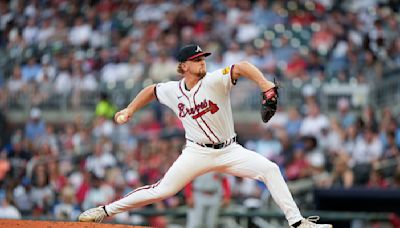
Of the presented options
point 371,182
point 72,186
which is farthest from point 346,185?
point 72,186

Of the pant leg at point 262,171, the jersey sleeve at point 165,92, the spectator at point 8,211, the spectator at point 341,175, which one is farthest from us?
the spectator at point 341,175

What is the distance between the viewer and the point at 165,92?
9141mm

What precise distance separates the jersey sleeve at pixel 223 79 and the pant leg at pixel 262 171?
1.92 feet

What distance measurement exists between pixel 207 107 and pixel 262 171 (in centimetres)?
74

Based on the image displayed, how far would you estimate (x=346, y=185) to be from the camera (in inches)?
567

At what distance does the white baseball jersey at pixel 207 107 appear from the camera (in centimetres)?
873

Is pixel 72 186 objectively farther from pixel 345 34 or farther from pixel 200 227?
pixel 345 34

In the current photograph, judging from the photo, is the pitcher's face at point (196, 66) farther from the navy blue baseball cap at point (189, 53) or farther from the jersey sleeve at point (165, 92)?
the jersey sleeve at point (165, 92)

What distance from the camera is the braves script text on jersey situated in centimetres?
873

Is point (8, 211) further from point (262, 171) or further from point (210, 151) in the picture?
point (262, 171)

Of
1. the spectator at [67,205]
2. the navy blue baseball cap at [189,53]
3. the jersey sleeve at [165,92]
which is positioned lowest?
the spectator at [67,205]

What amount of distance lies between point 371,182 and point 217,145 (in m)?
6.00

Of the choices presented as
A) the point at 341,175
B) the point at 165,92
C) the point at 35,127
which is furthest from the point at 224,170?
the point at 35,127

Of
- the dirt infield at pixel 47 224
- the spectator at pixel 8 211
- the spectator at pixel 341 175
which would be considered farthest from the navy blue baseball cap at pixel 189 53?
the spectator at pixel 8 211
